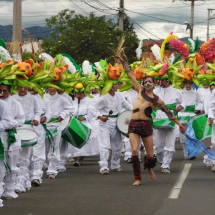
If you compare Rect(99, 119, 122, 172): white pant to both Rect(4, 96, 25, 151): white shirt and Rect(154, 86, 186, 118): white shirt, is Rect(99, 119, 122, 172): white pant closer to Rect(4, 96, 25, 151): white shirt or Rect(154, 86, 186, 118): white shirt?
Rect(154, 86, 186, 118): white shirt

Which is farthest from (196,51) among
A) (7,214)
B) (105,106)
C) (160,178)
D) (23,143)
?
(7,214)

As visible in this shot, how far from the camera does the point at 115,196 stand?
11438 millimetres

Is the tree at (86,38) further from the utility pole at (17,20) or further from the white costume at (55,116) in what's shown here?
the white costume at (55,116)

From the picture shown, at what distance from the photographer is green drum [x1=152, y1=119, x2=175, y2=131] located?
50.2 ft

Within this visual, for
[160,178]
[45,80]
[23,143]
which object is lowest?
[160,178]

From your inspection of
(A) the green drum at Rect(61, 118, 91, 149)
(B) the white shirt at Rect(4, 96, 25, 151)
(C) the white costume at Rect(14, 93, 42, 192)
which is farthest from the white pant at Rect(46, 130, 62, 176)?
(B) the white shirt at Rect(4, 96, 25, 151)

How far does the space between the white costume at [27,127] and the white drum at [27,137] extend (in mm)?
378

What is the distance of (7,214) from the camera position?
9.77m

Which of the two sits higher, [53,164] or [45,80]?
[45,80]

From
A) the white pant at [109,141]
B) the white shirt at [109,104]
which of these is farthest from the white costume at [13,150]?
the white shirt at [109,104]

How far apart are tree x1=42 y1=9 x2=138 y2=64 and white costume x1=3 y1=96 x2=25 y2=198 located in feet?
82.9

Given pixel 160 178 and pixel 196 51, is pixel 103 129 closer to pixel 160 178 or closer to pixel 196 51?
pixel 160 178

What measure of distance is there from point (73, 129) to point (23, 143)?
358 cm

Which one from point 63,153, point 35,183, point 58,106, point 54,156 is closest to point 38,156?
point 35,183
